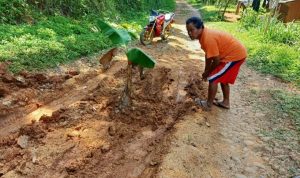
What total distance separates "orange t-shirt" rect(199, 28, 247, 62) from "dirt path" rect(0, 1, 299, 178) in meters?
1.01

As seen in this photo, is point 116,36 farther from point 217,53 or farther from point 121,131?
point 217,53

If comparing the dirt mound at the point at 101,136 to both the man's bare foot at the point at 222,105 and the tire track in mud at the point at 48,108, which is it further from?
the man's bare foot at the point at 222,105

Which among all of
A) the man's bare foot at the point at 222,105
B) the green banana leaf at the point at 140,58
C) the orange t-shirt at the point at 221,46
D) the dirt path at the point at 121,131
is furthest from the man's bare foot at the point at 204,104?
the green banana leaf at the point at 140,58

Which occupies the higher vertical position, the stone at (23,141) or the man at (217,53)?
the man at (217,53)

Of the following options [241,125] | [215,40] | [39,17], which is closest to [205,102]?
[241,125]

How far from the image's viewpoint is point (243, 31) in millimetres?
15320

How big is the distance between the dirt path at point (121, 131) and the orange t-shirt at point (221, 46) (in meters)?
1.01

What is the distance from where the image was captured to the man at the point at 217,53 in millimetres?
5703

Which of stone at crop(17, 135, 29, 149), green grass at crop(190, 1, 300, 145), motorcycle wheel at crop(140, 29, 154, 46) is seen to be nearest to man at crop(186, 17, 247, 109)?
green grass at crop(190, 1, 300, 145)

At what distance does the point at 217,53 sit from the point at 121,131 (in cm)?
196

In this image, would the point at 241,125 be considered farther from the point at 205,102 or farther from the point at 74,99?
the point at 74,99

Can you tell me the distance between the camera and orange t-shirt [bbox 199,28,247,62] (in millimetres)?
5766

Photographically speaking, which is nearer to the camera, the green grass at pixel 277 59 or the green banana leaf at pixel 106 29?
the green banana leaf at pixel 106 29

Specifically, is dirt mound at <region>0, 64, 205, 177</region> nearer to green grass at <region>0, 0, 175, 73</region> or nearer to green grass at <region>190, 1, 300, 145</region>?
green grass at <region>0, 0, 175, 73</region>
